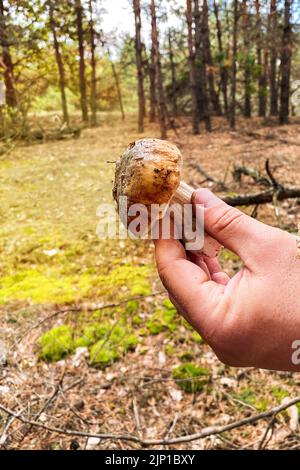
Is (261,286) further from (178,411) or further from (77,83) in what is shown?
(77,83)

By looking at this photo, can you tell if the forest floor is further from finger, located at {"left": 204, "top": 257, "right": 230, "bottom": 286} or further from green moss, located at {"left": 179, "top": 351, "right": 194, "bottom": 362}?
finger, located at {"left": 204, "top": 257, "right": 230, "bottom": 286}

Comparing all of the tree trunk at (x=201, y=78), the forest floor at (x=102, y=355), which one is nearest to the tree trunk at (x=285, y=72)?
the tree trunk at (x=201, y=78)

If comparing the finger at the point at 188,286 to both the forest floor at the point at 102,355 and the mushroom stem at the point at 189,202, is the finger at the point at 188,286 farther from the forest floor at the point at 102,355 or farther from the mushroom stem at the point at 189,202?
the forest floor at the point at 102,355

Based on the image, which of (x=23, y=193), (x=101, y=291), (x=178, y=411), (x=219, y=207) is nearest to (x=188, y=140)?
(x=23, y=193)

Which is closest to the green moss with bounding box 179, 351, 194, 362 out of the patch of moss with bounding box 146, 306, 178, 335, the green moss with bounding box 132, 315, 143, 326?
the patch of moss with bounding box 146, 306, 178, 335

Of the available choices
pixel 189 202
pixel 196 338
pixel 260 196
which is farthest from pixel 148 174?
pixel 260 196

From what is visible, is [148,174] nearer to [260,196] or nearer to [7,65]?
[7,65]
